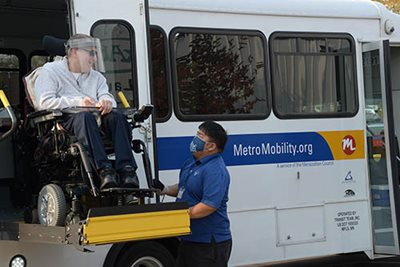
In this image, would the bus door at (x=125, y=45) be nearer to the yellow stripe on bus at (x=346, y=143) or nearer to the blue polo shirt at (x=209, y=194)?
the blue polo shirt at (x=209, y=194)

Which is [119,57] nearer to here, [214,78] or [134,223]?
[214,78]

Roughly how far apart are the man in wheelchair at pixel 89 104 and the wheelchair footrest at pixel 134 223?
19 cm

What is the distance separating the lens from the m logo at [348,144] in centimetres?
679

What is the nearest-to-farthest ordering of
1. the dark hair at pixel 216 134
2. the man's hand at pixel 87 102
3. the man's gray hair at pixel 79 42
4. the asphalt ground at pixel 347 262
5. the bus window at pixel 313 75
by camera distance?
the dark hair at pixel 216 134 < the man's hand at pixel 87 102 < the man's gray hair at pixel 79 42 < the bus window at pixel 313 75 < the asphalt ground at pixel 347 262

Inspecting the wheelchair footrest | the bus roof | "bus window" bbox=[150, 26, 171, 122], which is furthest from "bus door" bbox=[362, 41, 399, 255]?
the wheelchair footrest

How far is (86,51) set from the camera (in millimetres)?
4930

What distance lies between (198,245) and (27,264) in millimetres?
1535

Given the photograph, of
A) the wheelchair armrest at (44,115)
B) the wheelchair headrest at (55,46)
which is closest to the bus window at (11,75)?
the wheelchair headrest at (55,46)

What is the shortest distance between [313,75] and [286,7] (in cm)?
76

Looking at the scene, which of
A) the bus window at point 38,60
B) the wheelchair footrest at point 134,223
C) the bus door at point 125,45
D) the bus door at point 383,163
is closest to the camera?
the wheelchair footrest at point 134,223

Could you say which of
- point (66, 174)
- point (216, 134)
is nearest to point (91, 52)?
point (66, 174)

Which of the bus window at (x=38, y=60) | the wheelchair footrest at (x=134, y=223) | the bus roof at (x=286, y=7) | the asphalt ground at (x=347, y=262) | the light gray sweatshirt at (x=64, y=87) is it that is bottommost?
the asphalt ground at (x=347, y=262)

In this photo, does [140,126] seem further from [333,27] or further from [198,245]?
[333,27]

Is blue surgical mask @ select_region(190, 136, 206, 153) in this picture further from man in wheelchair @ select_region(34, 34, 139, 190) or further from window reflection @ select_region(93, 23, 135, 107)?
window reflection @ select_region(93, 23, 135, 107)
